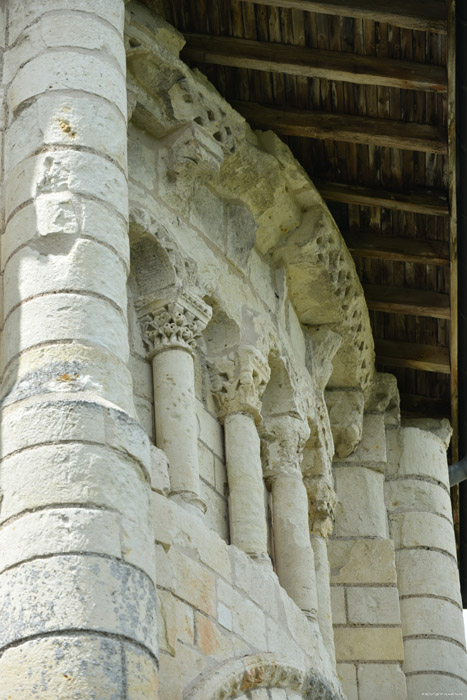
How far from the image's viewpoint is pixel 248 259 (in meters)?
8.20

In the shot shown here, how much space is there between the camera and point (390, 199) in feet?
29.8

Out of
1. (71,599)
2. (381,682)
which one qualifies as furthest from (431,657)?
(71,599)

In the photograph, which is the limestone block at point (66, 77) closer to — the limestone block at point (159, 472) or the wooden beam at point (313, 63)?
the limestone block at point (159, 472)

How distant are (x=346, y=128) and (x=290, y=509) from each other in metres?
2.26

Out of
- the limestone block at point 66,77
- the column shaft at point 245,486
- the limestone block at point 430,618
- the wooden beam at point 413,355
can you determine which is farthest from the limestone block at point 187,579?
the wooden beam at point 413,355

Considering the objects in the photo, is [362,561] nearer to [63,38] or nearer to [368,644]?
[368,644]

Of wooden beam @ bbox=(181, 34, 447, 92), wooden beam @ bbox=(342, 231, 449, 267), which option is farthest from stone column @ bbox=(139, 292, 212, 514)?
wooden beam @ bbox=(342, 231, 449, 267)

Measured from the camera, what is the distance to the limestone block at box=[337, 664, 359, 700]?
8867mm

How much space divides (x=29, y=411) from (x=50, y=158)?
3.98 feet

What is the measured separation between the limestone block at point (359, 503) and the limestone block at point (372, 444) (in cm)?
7

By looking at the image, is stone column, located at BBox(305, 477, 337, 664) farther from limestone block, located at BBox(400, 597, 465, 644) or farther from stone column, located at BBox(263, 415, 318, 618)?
limestone block, located at BBox(400, 597, 465, 644)

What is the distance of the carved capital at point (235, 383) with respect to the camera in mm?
7551

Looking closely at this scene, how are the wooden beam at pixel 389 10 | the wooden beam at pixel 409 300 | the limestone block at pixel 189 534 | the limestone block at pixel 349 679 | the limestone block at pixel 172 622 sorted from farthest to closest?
the wooden beam at pixel 409 300 → the limestone block at pixel 349 679 → the wooden beam at pixel 389 10 → the limestone block at pixel 189 534 → the limestone block at pixel 172 622

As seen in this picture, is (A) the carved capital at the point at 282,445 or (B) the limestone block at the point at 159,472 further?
(A) the carved capital at the point at 282,445
